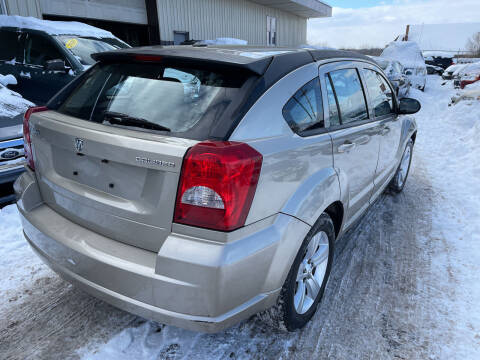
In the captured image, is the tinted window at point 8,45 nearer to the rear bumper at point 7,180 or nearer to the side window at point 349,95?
the rear bumper at point 7,180

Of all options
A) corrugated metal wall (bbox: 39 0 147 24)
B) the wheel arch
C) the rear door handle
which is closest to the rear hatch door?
the wheel arch

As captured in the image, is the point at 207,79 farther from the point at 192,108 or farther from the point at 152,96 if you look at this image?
the point at 152,96

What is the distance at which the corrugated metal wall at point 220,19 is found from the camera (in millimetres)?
12938

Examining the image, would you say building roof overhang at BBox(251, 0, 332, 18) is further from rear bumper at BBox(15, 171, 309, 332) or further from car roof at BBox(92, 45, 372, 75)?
rear bumper at BBox(15, 171, 309, 332)

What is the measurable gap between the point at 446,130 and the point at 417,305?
7.51 m

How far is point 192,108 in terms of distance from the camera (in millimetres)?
1857

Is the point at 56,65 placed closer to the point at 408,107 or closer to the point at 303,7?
the point at 408,107

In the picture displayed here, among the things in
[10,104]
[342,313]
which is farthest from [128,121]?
[10,104]

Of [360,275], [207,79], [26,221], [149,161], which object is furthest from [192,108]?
[360,275]

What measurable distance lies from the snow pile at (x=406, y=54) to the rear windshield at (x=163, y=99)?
1953 cm

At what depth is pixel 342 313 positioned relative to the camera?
2.57 m

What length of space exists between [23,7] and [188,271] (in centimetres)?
1032

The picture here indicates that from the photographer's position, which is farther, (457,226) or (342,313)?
(457,226)

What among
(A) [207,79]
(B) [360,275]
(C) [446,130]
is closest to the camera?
(A) [207,79]
